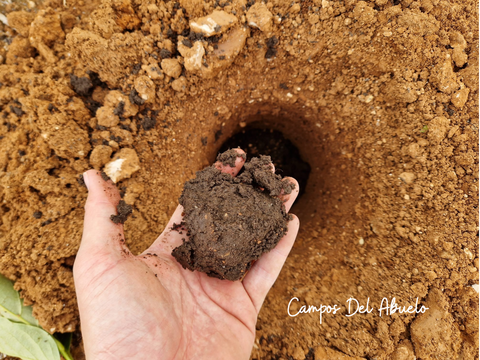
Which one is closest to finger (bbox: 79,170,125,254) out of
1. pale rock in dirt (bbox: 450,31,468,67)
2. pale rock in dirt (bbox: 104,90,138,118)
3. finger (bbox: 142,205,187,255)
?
finger (bbox: 142,205,187,255)

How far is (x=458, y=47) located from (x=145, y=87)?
2.47 metres

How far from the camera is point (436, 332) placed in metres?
1.96

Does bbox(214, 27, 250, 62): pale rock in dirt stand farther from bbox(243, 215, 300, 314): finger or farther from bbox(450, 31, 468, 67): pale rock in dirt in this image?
bbox(450, 31, 468, 67): pale rock in dirt

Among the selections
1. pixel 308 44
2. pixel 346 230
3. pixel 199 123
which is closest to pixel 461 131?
pixel 346 230

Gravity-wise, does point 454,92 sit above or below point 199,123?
above

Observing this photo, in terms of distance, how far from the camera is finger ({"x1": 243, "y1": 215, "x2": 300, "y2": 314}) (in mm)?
1970

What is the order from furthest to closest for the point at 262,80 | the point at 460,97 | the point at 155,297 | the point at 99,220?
the point at 262,80
the point at 460,97
the point at 99,220
the point at 155,297

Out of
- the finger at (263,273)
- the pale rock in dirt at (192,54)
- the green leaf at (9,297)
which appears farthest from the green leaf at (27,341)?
the pale rock in dirt at (192,54)

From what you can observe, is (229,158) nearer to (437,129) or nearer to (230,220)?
(230,220)

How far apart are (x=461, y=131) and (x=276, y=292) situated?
1.98m

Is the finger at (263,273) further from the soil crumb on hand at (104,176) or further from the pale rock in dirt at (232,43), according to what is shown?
the pale rock in dirt at (232,43)

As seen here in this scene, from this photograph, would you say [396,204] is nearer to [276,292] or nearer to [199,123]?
[276,292]

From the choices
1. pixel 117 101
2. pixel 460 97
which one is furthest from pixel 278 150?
pixel 117 101

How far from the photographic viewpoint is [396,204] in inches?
90.5
